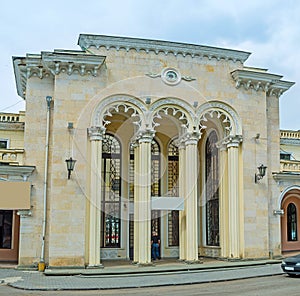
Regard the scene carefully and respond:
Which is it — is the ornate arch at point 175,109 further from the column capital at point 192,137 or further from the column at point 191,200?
the column at point 191,200

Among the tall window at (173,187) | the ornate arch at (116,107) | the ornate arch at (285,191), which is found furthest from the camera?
the tall window at (173,187)

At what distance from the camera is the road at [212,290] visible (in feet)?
44.3

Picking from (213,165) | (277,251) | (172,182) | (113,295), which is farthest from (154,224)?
(113,295)

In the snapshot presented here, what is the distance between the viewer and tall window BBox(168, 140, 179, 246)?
2402 centimetres

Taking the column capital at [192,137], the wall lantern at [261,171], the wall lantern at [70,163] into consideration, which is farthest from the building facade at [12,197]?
the wall lantern at [261,171]

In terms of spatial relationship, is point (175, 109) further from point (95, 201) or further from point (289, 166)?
point (289, 166)

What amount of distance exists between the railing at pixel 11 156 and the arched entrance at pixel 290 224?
13421 millimetres

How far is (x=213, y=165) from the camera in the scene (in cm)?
2369

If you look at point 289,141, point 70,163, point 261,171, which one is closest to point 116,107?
point 70,163

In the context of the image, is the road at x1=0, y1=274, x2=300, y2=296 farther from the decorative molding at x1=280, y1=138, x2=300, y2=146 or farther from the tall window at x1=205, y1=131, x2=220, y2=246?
the decorative molding at x1=280, y1=138, x2=300, y2=146

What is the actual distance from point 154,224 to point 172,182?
7.35ft

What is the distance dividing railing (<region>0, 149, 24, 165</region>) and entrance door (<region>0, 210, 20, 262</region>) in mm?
2609

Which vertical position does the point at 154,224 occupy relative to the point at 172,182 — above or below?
below

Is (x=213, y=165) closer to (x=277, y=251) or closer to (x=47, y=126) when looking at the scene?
(x=277, y=251)
